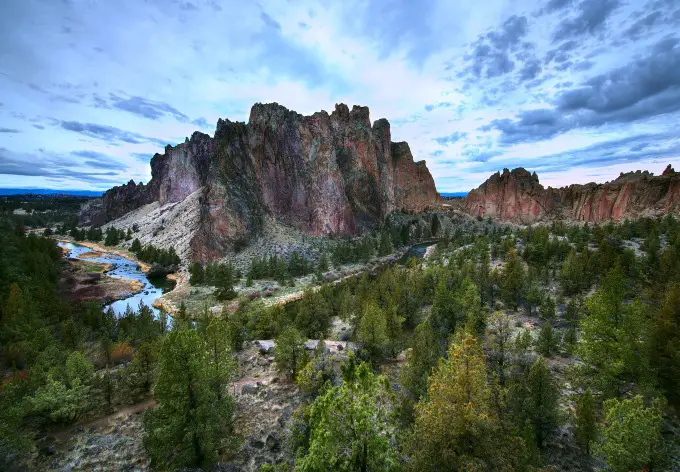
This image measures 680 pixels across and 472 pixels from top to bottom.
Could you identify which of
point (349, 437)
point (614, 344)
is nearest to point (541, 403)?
point (614, 344)

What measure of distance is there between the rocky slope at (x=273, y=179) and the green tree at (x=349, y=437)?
89.6 meters

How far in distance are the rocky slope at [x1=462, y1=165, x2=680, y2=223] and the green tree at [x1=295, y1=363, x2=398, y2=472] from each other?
159559 millimetres

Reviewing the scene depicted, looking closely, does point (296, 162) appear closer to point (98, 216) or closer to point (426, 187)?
point (426, 187)

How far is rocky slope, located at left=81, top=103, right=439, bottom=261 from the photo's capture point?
101 meters

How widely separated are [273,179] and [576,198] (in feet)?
498

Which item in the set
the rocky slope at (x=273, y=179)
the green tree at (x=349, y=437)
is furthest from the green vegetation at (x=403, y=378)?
the rocky slope at (x=273, y=179)

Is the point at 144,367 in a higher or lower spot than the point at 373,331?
lower

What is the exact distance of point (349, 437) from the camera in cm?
1048

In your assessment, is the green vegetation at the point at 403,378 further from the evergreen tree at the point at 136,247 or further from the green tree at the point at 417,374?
the evergreen tree at the point at 136,247

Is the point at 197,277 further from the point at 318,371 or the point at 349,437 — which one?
the point at 349,437

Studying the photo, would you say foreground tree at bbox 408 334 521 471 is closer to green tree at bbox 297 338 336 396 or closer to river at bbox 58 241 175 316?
green tree at bbox 297 338 336 396

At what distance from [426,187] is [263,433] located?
189476 mm

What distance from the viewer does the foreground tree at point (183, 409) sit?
48.6ft

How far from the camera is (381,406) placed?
11.0 metres
